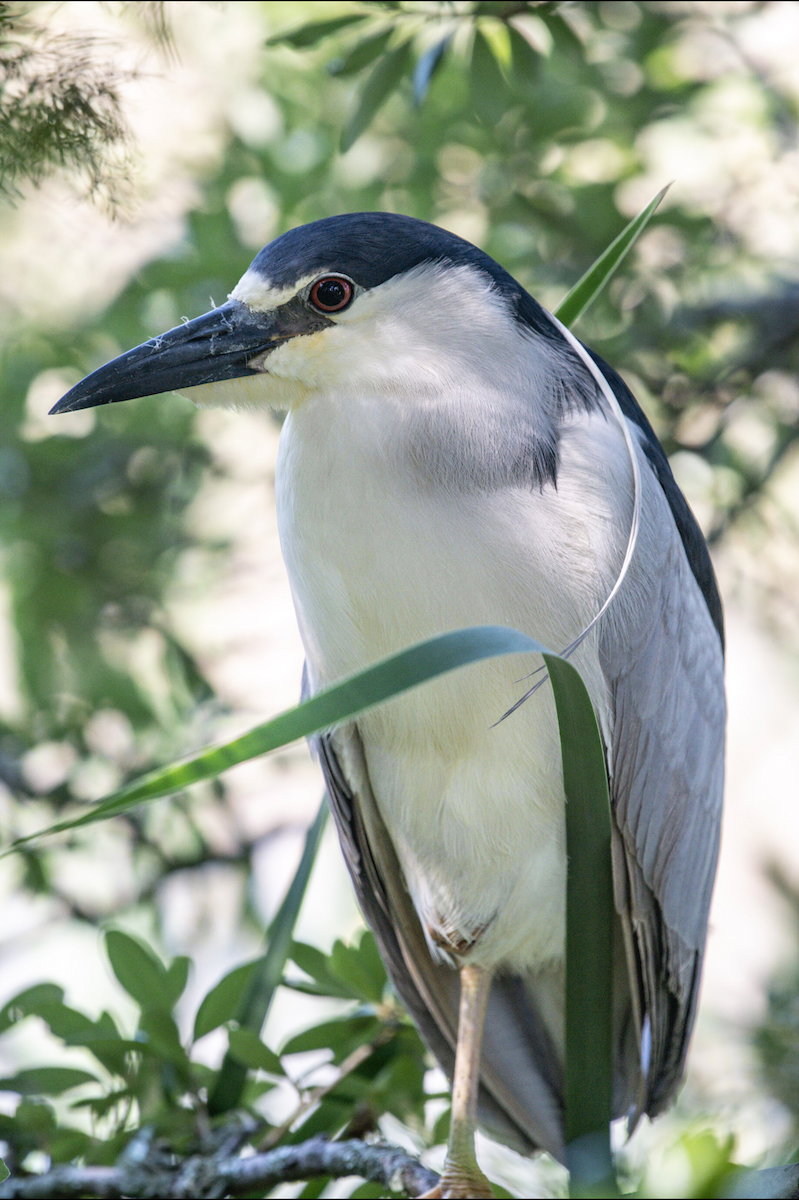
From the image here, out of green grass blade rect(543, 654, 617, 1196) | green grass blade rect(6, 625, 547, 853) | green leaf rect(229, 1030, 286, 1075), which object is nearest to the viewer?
green grass blade rect(6, 625, 547, 853)

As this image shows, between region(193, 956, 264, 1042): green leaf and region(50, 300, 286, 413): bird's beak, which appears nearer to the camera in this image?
region(50, 300, 286, 413): bird's beak

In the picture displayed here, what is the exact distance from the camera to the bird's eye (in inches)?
47.5

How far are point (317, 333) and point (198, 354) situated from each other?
5.3 inches

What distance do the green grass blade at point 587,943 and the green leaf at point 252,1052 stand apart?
0.44 metres

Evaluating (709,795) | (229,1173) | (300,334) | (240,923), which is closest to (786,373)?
(709,795)

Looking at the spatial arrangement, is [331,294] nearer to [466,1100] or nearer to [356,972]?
[356,972]

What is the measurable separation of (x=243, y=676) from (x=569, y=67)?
6.34 ft

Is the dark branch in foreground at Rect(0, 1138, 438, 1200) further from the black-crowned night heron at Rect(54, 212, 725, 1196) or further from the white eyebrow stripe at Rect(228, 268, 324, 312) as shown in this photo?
the white eyebrow stripe at Rect(228, 268, 324, 312)

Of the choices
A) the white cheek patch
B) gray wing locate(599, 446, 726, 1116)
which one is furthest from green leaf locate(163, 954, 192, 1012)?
the white cheek patch

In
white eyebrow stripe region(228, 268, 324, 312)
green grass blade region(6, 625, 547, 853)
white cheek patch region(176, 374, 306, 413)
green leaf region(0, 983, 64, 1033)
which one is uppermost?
white eyebrow stripe region(228, 268, 324, 312)

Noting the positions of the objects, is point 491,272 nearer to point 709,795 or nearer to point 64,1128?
point 709,795

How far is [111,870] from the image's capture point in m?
2.21

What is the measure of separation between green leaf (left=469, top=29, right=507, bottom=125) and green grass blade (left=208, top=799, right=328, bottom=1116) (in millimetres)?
1082

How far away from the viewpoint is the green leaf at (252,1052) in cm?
132
